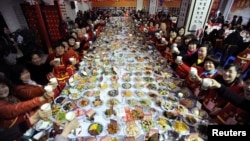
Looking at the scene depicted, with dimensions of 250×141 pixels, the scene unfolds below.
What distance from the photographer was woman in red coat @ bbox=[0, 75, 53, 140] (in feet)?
4.94

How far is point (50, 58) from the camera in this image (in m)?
3.07

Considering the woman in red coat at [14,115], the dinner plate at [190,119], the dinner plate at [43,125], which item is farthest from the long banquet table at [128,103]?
the woman in red coat at [14,115]

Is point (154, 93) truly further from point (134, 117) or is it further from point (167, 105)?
point (134, 117)

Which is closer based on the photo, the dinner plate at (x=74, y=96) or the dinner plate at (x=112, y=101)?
the dinner plate at (x=112, y=101)

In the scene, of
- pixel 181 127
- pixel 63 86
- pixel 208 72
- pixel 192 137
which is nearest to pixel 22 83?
pixel 63 86

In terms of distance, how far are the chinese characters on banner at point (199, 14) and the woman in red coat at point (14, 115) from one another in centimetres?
455

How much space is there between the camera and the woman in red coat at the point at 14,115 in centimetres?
151

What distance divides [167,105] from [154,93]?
0.33m

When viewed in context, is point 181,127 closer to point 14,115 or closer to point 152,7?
point 14,115

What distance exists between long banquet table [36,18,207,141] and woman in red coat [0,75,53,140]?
0.27 m

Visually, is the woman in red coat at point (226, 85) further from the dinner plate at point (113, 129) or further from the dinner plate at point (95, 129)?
the dinner plate at point (95, 129)

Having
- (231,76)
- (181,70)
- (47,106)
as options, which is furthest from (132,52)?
(47,106)

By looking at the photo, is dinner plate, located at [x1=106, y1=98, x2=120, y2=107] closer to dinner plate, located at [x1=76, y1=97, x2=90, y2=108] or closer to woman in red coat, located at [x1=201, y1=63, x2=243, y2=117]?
dinner plate, located at [x1=76, y1=97, x2=90, y2=108]

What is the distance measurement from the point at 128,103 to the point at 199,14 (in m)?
3.93
